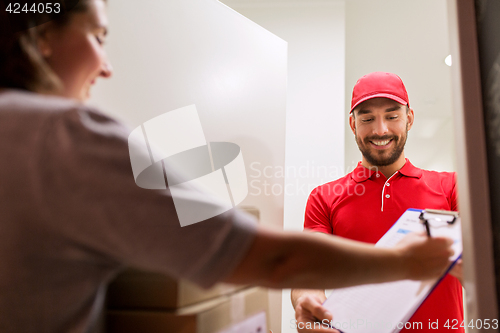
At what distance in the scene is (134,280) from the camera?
16.7 inches

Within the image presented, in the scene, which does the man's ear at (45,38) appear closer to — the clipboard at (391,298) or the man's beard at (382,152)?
the clipboard at (391,298)

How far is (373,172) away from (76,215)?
1.00 metres

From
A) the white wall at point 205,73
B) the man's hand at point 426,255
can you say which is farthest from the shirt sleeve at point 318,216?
the man's hand at point 426,255

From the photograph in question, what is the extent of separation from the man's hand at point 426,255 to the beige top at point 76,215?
217mm

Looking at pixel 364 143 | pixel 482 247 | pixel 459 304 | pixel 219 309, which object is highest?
pixel 364 143

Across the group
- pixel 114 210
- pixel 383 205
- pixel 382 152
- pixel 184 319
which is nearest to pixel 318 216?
pixel 383 205

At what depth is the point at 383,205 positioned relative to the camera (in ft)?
3.12

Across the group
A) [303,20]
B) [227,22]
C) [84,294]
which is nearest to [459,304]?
[84,294]

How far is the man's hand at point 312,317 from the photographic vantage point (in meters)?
0.52

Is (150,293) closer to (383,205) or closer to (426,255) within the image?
(426,255)

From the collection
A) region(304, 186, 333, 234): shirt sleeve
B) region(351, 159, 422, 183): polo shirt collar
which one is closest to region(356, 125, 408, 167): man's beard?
region(351, 159, 422, 183): polo shirt collar

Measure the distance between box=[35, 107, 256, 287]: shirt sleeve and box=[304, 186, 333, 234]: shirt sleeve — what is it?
0.77 meters

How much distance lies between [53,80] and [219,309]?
361 millimetres

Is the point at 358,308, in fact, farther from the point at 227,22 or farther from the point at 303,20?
the point at 303,20
